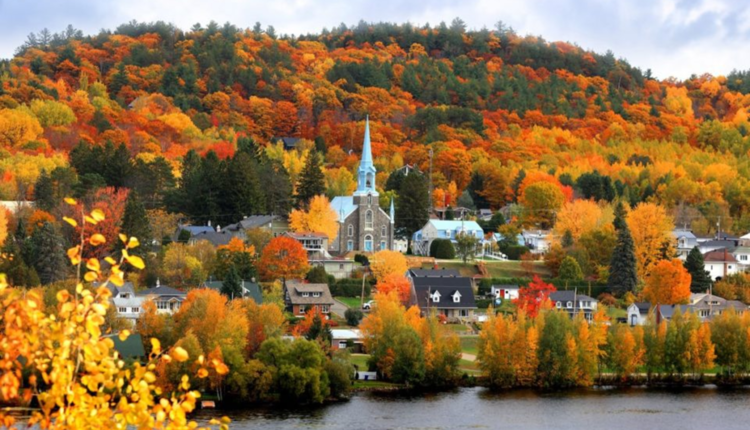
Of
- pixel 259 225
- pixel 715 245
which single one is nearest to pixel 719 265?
pixel 715 245

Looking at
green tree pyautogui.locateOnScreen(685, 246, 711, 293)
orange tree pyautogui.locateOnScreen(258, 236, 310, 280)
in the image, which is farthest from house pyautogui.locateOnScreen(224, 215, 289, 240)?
green tree pyautogui.locateOnScreen(685, 246, 711, 293)

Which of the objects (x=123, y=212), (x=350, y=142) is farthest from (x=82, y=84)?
(x=123, y=212)

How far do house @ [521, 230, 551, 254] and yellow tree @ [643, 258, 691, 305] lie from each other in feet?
29.0

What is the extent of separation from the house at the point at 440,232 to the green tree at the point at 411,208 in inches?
26.6

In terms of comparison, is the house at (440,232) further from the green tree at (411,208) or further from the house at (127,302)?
the house at (127,302)

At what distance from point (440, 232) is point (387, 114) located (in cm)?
4117

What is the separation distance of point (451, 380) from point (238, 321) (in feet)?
26.2

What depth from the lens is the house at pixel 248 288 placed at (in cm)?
5413

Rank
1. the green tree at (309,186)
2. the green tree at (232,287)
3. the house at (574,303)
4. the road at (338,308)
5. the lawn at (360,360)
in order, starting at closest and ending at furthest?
the lawn at (360,360) < the green tree at (232,287) < the road at (338,308) < the house at (574,303) < the green tree at (309,186)

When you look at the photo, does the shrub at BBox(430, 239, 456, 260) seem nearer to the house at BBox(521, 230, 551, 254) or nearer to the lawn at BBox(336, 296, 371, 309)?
the house at BBox(521, 230, 551, 254)

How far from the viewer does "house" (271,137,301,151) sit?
100 metres

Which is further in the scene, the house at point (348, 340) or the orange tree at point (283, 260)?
the orange tree at point (283, 260)

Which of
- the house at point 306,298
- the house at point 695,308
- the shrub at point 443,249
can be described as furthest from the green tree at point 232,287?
the house at point 695,308

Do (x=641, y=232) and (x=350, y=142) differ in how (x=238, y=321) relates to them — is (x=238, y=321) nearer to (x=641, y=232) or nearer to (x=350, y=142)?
(x=641, y=232)
